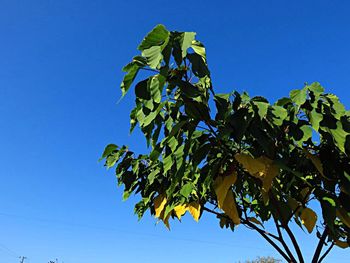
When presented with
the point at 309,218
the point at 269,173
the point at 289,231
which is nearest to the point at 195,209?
the point at 289,231

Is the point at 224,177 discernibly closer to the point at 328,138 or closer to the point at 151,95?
the point at 328,138

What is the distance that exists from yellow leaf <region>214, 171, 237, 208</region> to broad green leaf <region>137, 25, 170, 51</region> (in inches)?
44.5

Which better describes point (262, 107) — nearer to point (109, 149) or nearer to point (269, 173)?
point (269, 173)

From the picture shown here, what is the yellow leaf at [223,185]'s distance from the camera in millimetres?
2521

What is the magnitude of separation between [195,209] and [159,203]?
0.33 metres

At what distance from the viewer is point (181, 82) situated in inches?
81.7

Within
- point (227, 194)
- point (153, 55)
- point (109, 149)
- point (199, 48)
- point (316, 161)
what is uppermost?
point (109, 149)

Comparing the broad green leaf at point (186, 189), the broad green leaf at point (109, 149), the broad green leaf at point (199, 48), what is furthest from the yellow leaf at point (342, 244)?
the broad green leaf at point (199, 48)

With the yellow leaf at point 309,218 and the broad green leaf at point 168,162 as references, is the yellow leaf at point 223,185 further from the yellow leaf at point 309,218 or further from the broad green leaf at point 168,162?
the yellow leaf at point 309,218

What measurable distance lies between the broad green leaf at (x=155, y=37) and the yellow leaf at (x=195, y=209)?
195 cm

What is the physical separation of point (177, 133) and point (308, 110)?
836mm

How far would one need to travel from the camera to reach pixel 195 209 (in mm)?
3422

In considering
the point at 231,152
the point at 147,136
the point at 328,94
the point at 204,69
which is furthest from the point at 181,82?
the point at 328,94

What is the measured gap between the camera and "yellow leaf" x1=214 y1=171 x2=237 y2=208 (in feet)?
8.27
